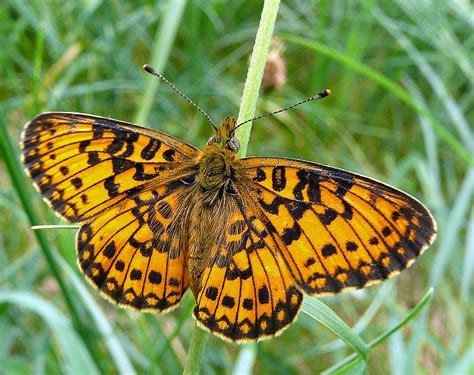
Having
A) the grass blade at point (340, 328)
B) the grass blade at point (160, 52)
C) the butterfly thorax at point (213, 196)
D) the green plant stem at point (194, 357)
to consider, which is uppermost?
the grass blade at point (160, 52)

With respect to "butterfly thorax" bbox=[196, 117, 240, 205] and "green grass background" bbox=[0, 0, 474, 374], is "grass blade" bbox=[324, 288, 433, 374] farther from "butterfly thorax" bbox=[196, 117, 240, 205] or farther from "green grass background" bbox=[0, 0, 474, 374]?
"green grass background" bbox=[0, 0, 474, 374]

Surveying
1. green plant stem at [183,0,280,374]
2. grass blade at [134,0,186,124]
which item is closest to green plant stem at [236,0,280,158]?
green plant stem at [183,0,280,374]

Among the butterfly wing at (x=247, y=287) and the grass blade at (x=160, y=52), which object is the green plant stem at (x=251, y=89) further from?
the grass blade at (x=160, y=52)

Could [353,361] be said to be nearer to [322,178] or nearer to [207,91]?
[322,178]

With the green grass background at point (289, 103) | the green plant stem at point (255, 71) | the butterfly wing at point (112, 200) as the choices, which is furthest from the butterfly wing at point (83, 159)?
the green grass background at point (289, 103)

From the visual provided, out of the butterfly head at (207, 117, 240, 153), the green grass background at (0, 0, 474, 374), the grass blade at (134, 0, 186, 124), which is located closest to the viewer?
the butterfly head at (207, 117, 240, 153)

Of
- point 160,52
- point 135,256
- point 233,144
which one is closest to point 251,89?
point 233,144

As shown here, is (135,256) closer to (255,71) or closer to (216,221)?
(216,221)
